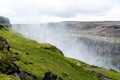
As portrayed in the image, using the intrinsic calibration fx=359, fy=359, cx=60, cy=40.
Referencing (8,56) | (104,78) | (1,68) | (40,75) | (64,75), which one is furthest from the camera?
(104,78)

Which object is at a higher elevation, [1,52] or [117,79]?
[1,52]

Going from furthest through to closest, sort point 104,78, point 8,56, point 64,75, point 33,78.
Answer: point 104,78
point 64,75
point 33,78
point 8,56

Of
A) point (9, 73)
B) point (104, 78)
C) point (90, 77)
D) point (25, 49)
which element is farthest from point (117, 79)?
point (9, 73)

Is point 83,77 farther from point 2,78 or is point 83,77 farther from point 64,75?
point 2,78

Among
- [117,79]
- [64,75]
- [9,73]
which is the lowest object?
[117,79]

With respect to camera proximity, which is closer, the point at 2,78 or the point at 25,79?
the point at 2,78

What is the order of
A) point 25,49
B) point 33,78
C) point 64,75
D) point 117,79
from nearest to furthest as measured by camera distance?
point 33,78, point 64,75, point 25,49, point 117,79

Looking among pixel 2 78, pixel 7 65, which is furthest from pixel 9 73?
pixel 2 78

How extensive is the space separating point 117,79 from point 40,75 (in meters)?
50.9

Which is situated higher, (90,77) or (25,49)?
(25,49)

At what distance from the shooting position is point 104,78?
11181 cm

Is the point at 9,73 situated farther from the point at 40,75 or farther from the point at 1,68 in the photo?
the point at 40,75

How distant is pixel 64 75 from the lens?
87625 mm

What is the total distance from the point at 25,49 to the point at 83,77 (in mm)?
19144
